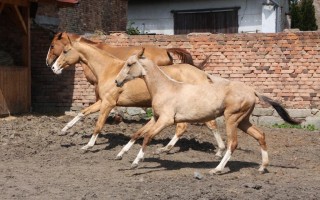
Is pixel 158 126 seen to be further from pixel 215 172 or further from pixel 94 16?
pixel 94 16

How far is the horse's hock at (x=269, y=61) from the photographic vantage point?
15383 millimetres

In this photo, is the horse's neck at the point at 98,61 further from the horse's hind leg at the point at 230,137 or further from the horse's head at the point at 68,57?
the horse's hind leg at the point at 230,137

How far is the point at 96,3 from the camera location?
23.0 m

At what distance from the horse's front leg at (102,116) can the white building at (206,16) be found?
13.1 m

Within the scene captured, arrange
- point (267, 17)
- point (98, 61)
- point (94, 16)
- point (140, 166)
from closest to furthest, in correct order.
Answer: point (140, 166) < point (98, 61) < point (94, 16) < point (267, 17)

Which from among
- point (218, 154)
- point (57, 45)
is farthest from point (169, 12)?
point (218, 154)

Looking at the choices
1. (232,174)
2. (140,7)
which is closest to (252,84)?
(232,174)

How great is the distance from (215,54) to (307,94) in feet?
8.67

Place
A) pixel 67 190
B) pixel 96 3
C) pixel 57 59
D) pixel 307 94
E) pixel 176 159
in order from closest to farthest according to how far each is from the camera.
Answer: pixel 67 190
pixel 176 159
pixel 57 59
pixel 307 94
pixel 96 3

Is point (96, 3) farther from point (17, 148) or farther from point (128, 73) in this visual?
point (128, 73)

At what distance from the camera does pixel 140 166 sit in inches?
382

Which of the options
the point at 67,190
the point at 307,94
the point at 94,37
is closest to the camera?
the point at 67,190

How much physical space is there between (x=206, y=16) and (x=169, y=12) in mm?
1604

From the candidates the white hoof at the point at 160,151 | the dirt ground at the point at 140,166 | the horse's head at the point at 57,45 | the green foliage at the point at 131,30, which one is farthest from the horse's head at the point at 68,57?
the green foliage at the point at 131,30
